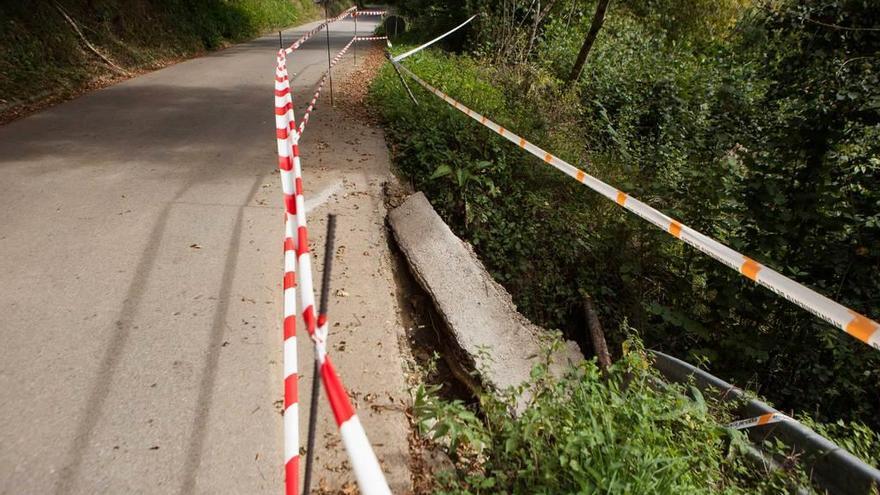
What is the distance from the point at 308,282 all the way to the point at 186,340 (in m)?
1.65

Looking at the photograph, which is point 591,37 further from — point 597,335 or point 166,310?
point 166,310

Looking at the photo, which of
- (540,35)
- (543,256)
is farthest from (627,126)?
(543,256)

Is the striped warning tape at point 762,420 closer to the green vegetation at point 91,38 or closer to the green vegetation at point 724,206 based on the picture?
the green vegetation at point 724,206

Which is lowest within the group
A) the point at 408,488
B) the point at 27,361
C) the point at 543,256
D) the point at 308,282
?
the point at 543,256

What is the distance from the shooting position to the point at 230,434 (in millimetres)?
2822

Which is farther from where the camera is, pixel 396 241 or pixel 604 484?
pixel 396 241

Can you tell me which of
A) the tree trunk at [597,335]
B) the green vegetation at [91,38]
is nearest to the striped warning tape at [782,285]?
the tree trunk at [597,335]

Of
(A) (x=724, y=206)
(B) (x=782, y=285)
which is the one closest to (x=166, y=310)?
(B) (x=782, y=285)

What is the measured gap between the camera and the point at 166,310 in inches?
147

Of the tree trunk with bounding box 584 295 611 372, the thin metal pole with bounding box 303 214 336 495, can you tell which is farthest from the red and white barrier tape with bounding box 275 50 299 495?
the tree trunk with bounding box 584 295 611 372

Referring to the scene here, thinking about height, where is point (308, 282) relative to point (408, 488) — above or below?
above

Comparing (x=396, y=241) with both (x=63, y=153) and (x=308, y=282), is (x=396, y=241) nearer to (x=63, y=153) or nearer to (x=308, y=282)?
(x=308, y=282)

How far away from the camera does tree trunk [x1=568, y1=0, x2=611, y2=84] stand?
910cm

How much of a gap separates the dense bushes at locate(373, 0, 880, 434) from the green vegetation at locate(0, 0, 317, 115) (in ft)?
19.5
